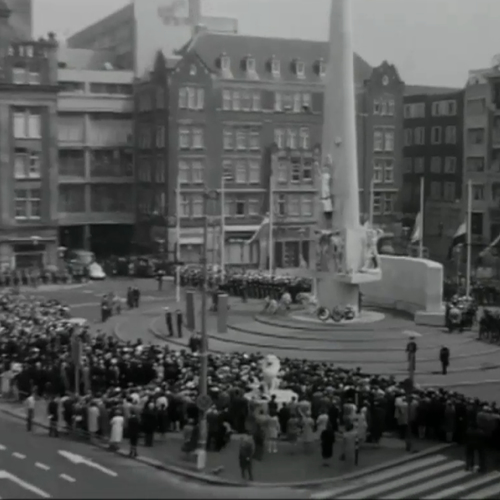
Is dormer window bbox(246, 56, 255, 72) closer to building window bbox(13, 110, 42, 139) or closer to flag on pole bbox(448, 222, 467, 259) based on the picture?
building window bbox(13, 110, 42, 139)

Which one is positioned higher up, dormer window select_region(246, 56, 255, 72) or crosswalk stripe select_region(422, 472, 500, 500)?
dormer window select_region(246, 56, 255, 72)

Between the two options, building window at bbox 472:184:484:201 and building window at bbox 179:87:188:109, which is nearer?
building window at bbox 472:184:484:201

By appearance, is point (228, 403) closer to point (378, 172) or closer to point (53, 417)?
point (53, 417)

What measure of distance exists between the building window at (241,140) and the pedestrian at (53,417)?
50.8 m

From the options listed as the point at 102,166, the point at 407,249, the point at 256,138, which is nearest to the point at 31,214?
the point at 102,166

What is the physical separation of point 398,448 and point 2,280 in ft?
133

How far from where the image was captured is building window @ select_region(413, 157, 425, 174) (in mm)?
85062

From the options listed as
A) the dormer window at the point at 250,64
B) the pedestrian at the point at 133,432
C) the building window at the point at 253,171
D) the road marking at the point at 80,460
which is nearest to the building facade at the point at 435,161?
the building window at the point at 253,171

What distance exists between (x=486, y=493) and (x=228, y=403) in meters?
7.21

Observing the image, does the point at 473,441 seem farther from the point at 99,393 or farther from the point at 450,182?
the point at 450,182

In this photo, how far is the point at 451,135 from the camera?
81438mm

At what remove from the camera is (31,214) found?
235 feet

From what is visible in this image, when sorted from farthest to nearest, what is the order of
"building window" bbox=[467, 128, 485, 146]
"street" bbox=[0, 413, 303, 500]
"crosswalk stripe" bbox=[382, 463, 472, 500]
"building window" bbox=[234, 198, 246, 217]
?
1. "building window" bbox=[234, 198, 246, 217]
2. "building window" bbox=[467, 128, 485, 146]
3. "crosswalk stripe" bbox=[382, 463, 472, 500]
4. "street" bbox=[0, 413, 303, 500]

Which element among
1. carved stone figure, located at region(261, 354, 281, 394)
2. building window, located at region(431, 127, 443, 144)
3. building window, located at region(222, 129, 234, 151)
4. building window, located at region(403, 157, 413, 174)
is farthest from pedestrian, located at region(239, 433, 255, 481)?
building window, located at region(403, 157, 413, 174)
